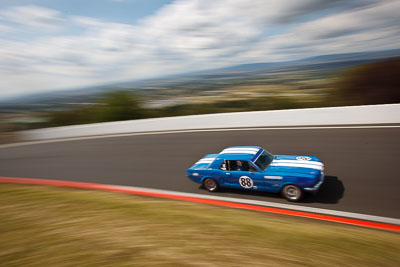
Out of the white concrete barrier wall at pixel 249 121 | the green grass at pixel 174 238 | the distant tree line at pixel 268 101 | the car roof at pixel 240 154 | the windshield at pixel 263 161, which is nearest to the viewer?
the green grass at pixel 174 238

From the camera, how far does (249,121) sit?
14258 mm

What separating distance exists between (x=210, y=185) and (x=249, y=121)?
25.3ft

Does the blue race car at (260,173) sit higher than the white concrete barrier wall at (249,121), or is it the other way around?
the white concrete barrier wall at (249,121)

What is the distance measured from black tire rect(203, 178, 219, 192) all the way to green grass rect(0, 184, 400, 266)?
1.30 metres

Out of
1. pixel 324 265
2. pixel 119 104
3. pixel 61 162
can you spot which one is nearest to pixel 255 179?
pixel 324 265

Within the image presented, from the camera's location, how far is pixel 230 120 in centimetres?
1471

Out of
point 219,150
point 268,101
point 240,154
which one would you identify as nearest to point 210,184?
point 240,154

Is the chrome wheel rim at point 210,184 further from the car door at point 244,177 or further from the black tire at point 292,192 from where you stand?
the black tire at point 292,192

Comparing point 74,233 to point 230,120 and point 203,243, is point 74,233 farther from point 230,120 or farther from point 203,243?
point 230,120

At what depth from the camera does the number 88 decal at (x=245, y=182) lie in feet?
21.8

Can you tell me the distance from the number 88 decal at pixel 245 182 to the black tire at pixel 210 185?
0.75 m

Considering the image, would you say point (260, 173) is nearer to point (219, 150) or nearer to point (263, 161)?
point (263, 161)

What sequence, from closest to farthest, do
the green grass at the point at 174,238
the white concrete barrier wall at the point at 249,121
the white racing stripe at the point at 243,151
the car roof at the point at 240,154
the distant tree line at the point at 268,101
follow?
the green grass at the point at 174,238 < the car roof at the point at 240,154 < the white racing stripe at the point at 243,151 < the white concrete barrier wall at the point at 249,121 < the distant tree line at the point at 268,101

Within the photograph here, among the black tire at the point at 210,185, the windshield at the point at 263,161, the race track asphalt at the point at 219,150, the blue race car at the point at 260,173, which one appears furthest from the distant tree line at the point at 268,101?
the black tire at the point at 210,185
